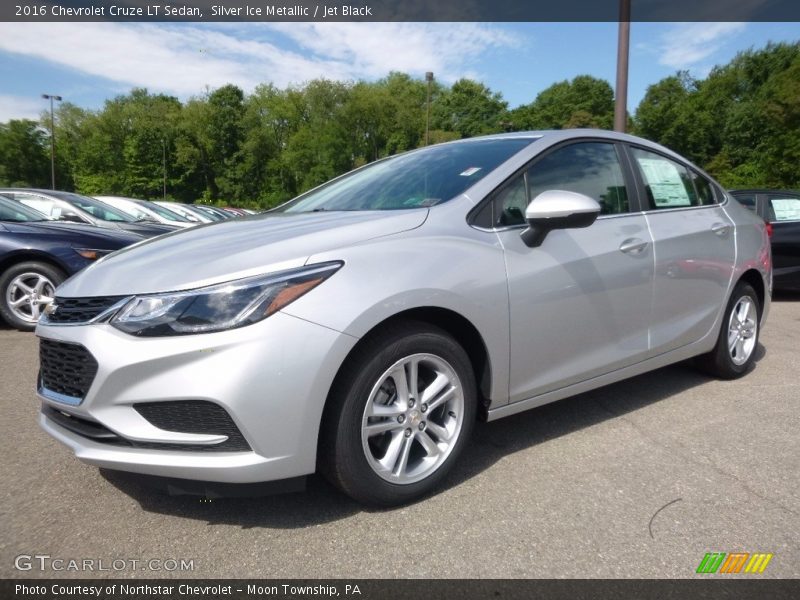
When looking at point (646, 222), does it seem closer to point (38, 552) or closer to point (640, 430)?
point (640, 430)

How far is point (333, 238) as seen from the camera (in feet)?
7.32

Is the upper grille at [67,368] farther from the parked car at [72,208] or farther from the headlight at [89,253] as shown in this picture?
the parked car at [72,208]

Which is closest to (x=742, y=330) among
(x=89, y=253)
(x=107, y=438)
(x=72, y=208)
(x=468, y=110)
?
(x=107, y=438)

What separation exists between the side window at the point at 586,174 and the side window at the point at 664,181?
24cm

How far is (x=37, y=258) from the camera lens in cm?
548

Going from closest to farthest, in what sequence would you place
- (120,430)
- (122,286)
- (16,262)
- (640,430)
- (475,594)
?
(475,594) → (120,430) → (122,286) → (640,430) → (16,262)

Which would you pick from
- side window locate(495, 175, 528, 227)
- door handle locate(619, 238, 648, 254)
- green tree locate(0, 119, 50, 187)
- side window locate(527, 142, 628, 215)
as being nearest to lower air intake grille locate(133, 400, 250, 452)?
side window locate(495, 175, 528, 227)

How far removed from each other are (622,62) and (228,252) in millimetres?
8005

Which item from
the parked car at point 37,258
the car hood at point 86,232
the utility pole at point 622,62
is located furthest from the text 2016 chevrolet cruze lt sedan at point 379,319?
the utility pole at point 622,62

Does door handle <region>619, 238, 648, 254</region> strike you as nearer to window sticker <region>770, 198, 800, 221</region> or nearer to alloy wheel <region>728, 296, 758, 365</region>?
alloy wheel <region>728, 296, 758, 365</region>

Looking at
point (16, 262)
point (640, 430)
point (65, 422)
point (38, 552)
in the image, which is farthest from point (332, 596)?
point (16, 262)

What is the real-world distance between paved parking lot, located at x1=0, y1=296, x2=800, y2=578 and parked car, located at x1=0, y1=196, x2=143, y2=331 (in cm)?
262

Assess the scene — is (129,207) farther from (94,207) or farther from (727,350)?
(727,350)

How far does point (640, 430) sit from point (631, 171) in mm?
1443
